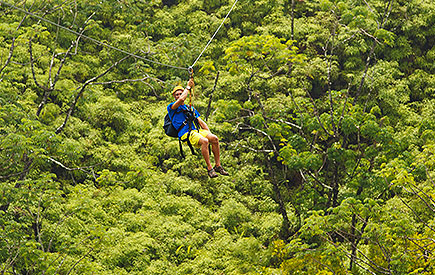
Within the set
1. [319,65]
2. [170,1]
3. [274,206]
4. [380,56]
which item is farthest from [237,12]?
[274,206]

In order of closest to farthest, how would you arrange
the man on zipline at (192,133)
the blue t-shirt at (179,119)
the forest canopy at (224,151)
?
the man on zipline at (192,133), the blue t-shirt at (179,119), the forest canopy at (224,151)

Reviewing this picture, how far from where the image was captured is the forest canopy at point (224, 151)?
867cm

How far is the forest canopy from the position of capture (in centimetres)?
867

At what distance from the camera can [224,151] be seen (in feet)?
40.3

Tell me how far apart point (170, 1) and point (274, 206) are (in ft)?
26.8

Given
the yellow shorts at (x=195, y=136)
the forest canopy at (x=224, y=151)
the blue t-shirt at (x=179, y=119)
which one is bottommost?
the forest canopy at (x=224, y=151)

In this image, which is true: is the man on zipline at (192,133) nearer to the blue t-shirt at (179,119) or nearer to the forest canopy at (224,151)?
the blue t-shirt at (179,119)

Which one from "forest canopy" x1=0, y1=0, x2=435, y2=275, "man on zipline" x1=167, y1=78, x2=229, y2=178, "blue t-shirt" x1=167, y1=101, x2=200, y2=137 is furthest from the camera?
"forest canopy" x1=0, y1=0, x2=435, y2=275

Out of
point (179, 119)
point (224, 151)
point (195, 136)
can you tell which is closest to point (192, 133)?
point (195, 136)

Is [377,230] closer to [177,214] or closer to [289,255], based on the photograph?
[289,255]

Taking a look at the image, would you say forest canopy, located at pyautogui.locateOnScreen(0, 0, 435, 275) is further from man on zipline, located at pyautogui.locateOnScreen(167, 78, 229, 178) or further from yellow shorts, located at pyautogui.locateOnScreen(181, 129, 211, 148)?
yellow shorts, located at pyautogui.locateOnScreen(181, 129, 211, 148)

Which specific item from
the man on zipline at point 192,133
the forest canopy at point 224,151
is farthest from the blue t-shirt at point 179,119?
the forest canopy at point 224,151

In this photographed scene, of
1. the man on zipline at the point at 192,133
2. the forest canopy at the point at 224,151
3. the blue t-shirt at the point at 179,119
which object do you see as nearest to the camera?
the man on zipline at the point at 192,133

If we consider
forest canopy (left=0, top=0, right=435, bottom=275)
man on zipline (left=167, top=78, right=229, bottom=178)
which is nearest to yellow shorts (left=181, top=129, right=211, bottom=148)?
man on zipline (left=167, top=78, right=229, bottom=178)
